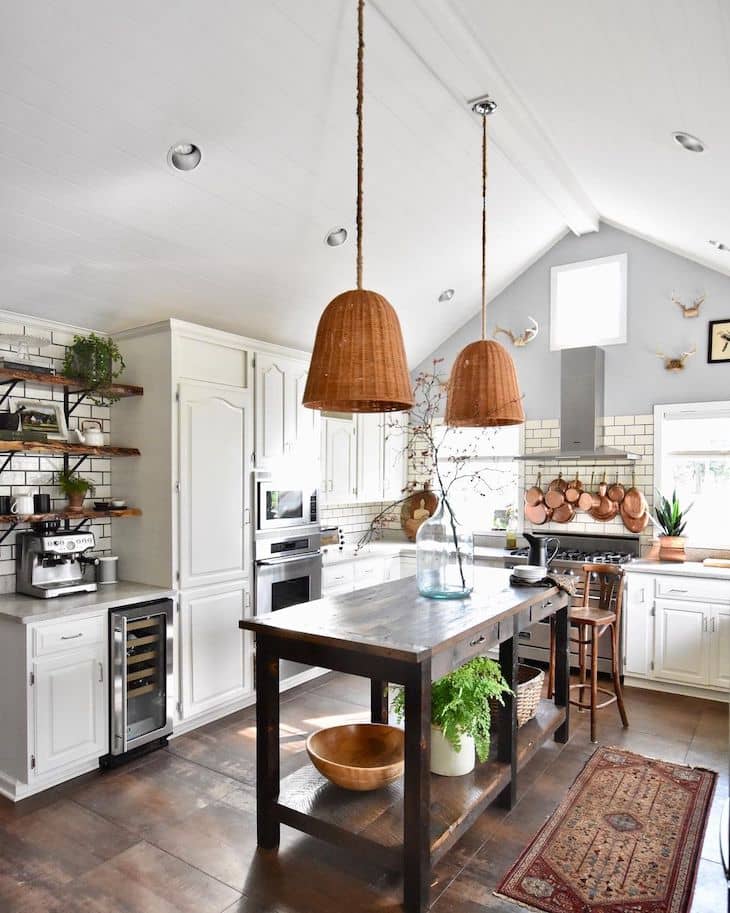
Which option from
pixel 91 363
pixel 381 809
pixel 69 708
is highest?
pixel 91 363

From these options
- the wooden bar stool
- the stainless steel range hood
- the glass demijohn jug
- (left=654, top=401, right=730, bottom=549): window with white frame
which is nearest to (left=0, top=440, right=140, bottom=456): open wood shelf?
the glass demijohn jug

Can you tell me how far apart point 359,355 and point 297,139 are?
75.6 inches

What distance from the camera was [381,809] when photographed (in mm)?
2586

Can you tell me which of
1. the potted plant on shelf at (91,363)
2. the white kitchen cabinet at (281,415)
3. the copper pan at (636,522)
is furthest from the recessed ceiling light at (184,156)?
the copper pan at (636,522)

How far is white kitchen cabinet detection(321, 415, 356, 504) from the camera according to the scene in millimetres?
5383

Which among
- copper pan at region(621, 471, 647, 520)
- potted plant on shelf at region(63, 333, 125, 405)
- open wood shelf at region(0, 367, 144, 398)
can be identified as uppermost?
potted plant on shelf at region(63, 333, 125, 405)

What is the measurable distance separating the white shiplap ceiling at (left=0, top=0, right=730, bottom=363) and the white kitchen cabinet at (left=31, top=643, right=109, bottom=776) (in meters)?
2.02

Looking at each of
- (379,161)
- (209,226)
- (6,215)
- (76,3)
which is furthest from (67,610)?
(379,161)

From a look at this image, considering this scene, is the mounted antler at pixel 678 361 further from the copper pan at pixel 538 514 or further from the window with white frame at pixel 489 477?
the copper pan at pixel 538 514

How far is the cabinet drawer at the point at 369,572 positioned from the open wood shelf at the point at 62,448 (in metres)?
2.25

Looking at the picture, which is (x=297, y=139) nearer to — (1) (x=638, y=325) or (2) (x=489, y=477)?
(1) (x=638, y=325)

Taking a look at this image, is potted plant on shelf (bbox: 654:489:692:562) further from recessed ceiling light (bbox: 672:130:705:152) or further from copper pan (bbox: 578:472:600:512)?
recessed ceiling light (bbox: 672:130:705:152)

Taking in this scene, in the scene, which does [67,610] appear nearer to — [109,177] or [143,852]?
[143,852]

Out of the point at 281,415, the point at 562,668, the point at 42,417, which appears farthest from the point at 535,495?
the point at 42,417
